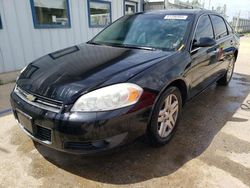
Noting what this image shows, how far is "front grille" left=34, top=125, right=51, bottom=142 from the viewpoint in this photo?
1967 millimetres

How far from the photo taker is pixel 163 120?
2502mm

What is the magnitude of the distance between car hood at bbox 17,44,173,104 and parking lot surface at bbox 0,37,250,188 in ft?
2.61

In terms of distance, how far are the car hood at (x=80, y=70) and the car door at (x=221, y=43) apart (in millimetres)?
Answer: 1697

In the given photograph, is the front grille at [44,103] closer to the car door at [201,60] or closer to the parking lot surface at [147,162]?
the parking lot surface at [147,162]

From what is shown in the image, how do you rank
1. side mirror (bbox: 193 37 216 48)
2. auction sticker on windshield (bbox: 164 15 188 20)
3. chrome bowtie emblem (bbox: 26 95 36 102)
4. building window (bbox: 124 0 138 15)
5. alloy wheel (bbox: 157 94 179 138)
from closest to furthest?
chrome bowtie emblem (bbox: 26 95 36 102) → alloy wheel (bbox: 157 94 179 138) → side mirror (bbox: 193 37 216 48) → auction sticker on windshield (bbox: 164 15 188 20) → building window (bbox: 124 0 138 15)

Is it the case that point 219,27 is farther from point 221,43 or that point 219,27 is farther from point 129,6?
point 129,6

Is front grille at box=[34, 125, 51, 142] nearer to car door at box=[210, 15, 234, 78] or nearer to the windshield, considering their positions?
the windshield

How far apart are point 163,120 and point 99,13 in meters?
6.33

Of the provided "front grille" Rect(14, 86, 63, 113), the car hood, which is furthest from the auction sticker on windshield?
"front grille" Rect(14, 86, 63, 113)

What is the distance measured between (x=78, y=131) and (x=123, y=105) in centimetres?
44

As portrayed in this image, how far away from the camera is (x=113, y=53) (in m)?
2.65

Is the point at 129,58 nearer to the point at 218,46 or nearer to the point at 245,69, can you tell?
the point at 218,46

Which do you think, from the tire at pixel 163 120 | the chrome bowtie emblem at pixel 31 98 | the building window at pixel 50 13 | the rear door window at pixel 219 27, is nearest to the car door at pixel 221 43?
the rear door window at pixel 219 27

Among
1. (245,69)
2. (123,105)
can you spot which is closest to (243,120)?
(123,105)
